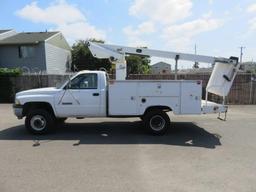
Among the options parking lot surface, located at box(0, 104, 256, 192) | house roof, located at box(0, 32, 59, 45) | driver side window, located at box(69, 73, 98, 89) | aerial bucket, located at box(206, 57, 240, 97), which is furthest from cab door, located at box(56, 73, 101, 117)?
house roof, located at box(0, 32, 59, 45)

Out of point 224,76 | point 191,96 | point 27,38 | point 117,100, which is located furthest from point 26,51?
point 191,96

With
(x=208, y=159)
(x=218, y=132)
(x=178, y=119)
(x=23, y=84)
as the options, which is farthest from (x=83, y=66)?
(x=208, y=159)

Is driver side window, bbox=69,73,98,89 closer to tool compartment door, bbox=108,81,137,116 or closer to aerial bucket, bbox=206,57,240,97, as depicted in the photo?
tool compartment door, bbox=108,81,137,116

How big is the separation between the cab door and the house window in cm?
2507

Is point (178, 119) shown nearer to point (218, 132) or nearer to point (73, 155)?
point (218, 132)

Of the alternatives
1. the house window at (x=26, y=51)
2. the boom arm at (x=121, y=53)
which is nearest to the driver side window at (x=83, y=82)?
the boom arm at (x=121, y=53)

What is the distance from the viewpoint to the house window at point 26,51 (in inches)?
1297

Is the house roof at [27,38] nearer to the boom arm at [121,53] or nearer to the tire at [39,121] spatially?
the boom arm at [121,53]

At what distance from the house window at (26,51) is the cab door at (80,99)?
82.2 feet

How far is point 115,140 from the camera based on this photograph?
9078 millimetres

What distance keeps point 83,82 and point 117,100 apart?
125 centimetres

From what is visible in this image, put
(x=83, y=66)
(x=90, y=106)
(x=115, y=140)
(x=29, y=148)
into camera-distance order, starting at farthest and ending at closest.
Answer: (x=83, y=66) → (x=90, y=106) → (x=115, y=140) → (x=29, y=148)

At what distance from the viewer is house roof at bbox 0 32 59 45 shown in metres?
32.4

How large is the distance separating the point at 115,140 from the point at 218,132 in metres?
3.60
